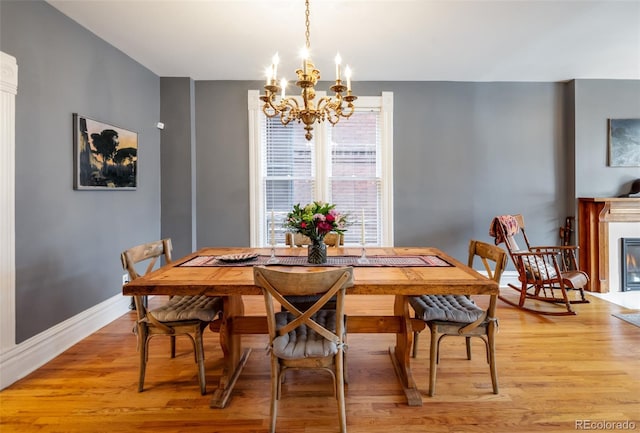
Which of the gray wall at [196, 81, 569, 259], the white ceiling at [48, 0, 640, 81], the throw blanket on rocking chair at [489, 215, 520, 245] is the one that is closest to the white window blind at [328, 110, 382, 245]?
the gray wall at [196, 81, 569, 259]

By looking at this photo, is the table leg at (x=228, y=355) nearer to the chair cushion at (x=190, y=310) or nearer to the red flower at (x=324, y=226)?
the chair cushion at (x=190, y=310)

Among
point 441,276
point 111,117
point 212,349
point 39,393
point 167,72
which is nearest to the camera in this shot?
Answer: point 441,276

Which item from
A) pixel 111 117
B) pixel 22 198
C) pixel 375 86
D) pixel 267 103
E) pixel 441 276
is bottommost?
pixel 441 276

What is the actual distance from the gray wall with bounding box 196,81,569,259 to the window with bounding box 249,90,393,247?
14cm

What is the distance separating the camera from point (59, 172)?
2.62 meters

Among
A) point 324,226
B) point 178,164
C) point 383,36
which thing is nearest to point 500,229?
point 383,36

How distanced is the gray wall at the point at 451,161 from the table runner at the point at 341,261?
1827 millimetres

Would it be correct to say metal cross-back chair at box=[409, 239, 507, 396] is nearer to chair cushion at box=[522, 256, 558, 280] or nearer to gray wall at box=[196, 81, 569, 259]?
chair cushion at box=[522, 256, 558, 280]

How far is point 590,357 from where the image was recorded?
8.08ft

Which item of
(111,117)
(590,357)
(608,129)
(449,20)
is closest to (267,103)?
(449,20)

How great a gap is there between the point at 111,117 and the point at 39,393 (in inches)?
93.9

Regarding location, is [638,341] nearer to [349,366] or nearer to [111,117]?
[349,366]

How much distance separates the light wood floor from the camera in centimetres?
178

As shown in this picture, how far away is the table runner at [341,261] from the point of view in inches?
86.8
